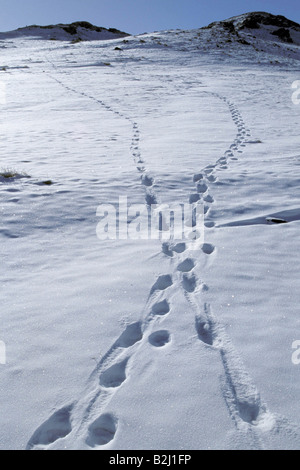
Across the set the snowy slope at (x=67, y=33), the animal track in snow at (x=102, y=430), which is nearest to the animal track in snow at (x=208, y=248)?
the animal track in snow at (x=102, y=430)

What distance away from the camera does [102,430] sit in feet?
6.72

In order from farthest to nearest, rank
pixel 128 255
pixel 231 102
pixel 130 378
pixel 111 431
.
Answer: pixel 231 102 < pixel 128 255 < pixel 130 378 < pixel 111 431

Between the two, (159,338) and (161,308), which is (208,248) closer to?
(161,308)

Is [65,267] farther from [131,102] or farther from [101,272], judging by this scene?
[131,102]

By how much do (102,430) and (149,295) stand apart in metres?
1.29

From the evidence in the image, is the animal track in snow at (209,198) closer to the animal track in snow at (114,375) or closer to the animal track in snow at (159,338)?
the animal track in snow at (159,338)

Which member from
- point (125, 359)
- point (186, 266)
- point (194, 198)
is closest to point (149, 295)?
point (186, 266)

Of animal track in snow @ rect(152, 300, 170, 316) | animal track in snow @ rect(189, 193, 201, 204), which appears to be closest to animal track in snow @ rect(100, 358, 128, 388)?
animal track in snow @ rect(152, 300, 170, 316)

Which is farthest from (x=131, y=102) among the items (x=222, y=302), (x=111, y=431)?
(x=111, y=431)

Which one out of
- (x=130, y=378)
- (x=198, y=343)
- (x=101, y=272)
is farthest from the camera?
(x=101, y=272)

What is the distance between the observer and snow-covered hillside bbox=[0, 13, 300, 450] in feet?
6.82

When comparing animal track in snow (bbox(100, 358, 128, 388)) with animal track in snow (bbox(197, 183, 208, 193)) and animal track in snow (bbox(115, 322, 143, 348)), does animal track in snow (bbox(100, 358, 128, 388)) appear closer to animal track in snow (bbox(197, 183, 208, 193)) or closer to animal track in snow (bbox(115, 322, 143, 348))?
animal track in snow (bbox(115, 322, 143, 348))

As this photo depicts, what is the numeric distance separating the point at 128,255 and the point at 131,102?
1053 centimetres
